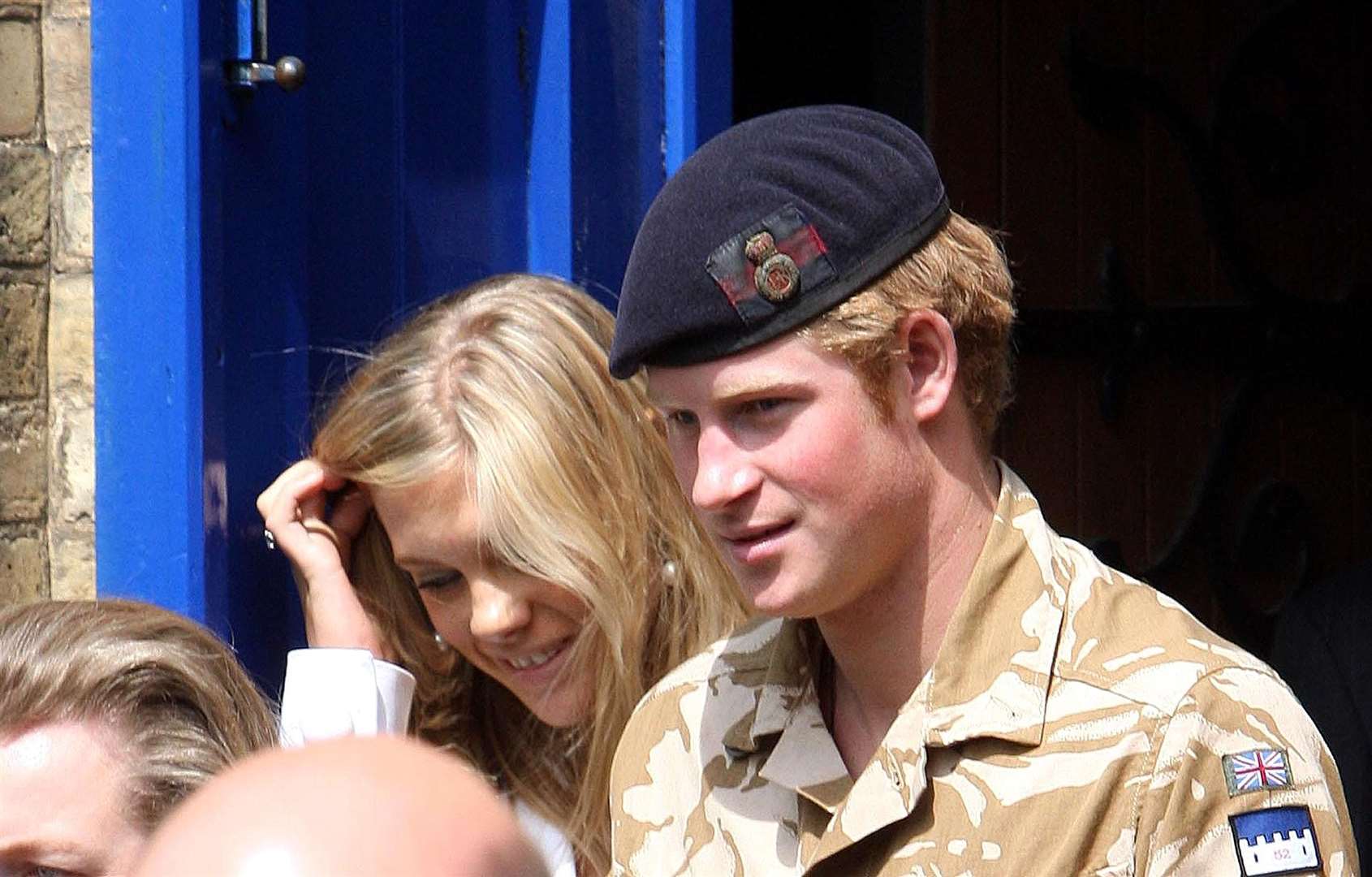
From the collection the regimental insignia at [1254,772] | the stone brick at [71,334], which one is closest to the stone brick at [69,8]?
the stone brick at [71,334]

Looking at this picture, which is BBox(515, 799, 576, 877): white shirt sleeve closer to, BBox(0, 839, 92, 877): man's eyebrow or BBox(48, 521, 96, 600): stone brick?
BBox(48, 521, 96, 600): stone brick

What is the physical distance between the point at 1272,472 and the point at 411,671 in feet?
5.99

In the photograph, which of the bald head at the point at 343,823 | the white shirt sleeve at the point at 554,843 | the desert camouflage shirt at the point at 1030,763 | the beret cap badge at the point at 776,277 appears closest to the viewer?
the bald head at the point at 343,823

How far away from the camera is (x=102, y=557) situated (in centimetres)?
216

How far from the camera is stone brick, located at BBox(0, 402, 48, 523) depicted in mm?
2189

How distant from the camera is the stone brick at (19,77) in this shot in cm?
219

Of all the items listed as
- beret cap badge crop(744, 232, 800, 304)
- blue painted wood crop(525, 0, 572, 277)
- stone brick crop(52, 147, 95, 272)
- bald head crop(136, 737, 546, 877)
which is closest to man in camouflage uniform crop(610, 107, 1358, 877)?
beret cap badge crop(744, 232, 800, 304)

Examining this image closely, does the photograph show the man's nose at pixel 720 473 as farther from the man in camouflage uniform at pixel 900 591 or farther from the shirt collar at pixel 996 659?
the shirt collar at pixel 996 659

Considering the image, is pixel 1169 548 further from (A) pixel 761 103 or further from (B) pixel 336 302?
(B) pixel 336 302

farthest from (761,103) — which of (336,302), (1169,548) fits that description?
(336,302)

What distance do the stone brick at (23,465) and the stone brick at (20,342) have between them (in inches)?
0.8

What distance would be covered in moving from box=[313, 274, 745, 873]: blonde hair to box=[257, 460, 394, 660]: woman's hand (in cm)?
4

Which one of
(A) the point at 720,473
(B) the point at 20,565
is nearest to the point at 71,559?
(B) the point at 20,565

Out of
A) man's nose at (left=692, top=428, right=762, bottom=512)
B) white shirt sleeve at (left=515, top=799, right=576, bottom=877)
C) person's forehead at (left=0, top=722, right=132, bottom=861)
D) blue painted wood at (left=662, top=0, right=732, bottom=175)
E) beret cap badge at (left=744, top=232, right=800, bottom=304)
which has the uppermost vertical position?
blue painted wood at (left=662, top=0, right=732, bottom=175)
